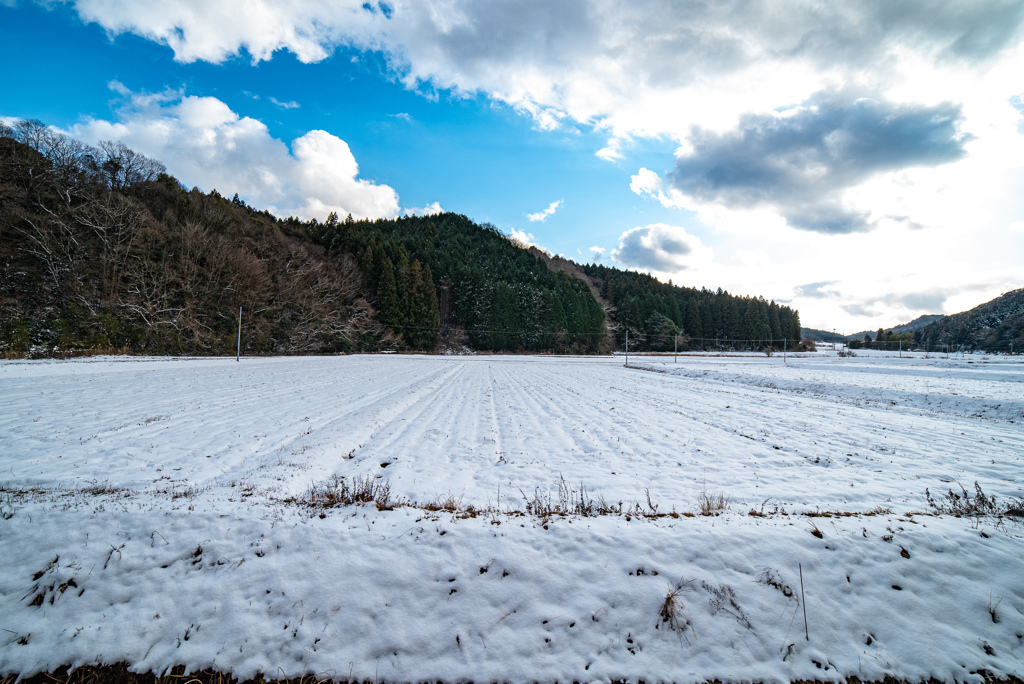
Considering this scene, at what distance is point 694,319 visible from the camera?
89.7 m

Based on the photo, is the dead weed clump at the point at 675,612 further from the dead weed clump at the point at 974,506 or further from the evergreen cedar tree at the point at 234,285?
the evergreen cedar tree at the point at 234,285

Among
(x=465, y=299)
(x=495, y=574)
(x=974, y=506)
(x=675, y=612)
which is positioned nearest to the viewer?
(x=675, y=612)

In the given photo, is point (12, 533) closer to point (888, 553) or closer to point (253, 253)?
point (888, 553)

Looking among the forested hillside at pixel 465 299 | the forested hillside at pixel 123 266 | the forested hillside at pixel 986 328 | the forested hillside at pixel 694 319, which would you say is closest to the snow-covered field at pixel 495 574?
the forested hillside at pixel 123 266

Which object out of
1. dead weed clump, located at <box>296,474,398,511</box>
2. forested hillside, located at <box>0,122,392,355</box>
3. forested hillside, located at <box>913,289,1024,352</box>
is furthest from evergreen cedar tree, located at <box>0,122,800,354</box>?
forested hillside, located at <box>913,289,1024,352</box>

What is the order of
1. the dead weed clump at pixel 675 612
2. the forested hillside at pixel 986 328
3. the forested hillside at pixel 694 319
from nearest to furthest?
1. the dead weed clump at pixel 675 612
2. the forested hillside at pixel 986 328
3. the forested hillside at pixel 694 319

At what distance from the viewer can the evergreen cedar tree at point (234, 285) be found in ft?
96.2

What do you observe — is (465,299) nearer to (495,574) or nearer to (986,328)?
(495,574)

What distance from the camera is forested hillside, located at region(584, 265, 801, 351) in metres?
82.7

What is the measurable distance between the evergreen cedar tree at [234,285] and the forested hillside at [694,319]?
34cm

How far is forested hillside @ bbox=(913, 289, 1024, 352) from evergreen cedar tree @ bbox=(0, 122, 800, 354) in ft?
141

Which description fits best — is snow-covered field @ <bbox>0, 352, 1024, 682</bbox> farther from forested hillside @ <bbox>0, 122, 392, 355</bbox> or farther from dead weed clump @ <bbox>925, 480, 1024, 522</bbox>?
forested hillside @ <bbox>0, 122, 392, 355</bbox>

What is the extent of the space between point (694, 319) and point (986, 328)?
2885 inches

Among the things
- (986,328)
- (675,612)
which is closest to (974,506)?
(675,612)
